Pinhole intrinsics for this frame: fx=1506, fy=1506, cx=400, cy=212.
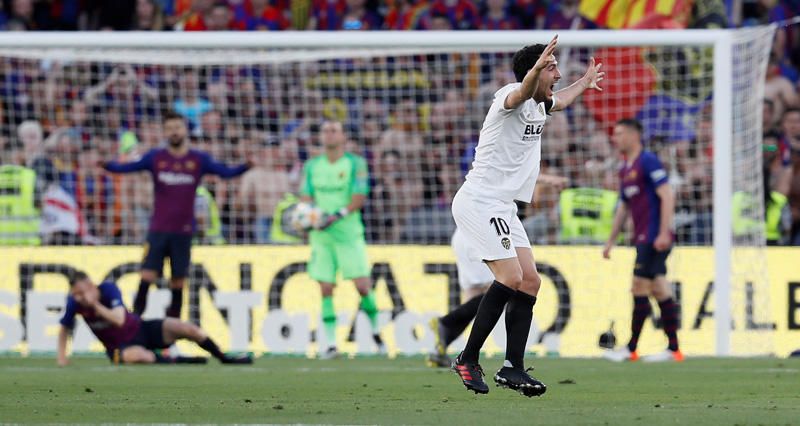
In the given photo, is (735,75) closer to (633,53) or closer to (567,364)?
(633,53)

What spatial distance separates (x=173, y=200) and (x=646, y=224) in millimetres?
4504

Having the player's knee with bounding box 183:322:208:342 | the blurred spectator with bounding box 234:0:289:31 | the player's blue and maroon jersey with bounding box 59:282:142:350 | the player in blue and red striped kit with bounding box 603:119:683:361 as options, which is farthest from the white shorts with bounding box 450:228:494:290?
the blurred spectator with bounding box 234:0:289:31

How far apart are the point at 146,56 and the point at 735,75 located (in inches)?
241

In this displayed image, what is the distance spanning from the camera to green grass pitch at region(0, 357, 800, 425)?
7699 millimetres

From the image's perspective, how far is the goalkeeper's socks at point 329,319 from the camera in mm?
14383

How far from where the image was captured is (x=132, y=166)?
1441 centimetres

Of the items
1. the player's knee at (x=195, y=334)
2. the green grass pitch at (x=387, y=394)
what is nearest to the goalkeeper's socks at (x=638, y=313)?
the green grass pitch at (x=387, y=394)

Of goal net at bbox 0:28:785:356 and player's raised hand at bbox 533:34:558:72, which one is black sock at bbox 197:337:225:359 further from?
player's raised hand at bbox 533:34:558:72

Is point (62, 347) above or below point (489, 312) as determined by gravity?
below

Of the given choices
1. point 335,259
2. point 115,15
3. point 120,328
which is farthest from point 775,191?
point 115,15

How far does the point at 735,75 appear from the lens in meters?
15.3

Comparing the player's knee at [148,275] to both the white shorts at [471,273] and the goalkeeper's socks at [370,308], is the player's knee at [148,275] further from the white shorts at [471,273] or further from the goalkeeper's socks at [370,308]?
the white shorts at [471,273]

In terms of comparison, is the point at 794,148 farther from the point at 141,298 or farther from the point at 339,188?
the point at 141,298

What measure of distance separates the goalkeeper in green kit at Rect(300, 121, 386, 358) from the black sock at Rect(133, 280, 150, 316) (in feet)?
5.18
